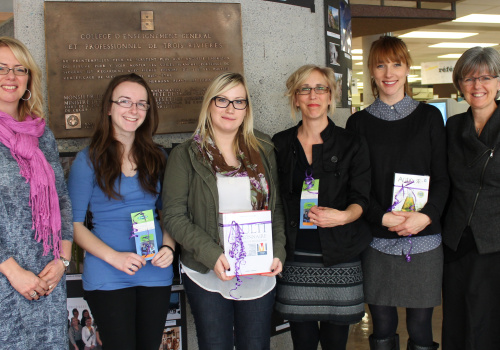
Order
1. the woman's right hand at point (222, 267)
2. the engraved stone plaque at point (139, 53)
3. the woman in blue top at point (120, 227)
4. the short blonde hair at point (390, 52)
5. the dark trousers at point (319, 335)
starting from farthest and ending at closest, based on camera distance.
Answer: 1. the engraved stone plaque at point (139, 53)
2. the short blonde hair at point (390, 52)
3. the dark trousers at point (319, 335)
4. the woman in blue top at point (120, 227)
5. the woman's right hand at point (222, 267)

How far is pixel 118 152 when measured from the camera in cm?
246

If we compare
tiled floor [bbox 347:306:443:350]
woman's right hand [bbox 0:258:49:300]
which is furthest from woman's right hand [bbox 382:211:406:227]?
woman's right hand [bbox 0:258:49:300]

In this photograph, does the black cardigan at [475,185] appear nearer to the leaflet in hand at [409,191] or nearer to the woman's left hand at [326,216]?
the leaflet in hand at [409,191]

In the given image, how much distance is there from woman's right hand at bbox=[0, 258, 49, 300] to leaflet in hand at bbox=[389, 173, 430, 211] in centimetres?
191

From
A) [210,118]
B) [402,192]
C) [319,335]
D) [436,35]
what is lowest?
[319,335]

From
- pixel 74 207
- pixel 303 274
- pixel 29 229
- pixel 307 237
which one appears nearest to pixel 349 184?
pixel 307 237

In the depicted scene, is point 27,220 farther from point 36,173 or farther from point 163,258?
point 163,258

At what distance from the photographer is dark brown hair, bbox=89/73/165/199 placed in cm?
237

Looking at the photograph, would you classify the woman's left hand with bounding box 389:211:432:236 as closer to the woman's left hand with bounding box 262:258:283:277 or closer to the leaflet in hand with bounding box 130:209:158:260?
the woman's left hand with bounding box 262:258:283:277

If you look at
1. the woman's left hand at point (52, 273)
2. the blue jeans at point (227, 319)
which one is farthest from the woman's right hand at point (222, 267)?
the woman's left hand at point (52, 273)

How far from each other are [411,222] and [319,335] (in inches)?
34.3

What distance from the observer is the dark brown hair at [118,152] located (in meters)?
2.37

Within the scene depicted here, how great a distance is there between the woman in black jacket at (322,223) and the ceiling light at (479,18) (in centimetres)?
856

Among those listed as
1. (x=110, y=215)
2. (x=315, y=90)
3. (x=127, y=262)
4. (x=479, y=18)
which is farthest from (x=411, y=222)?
(x=479, y=18)
